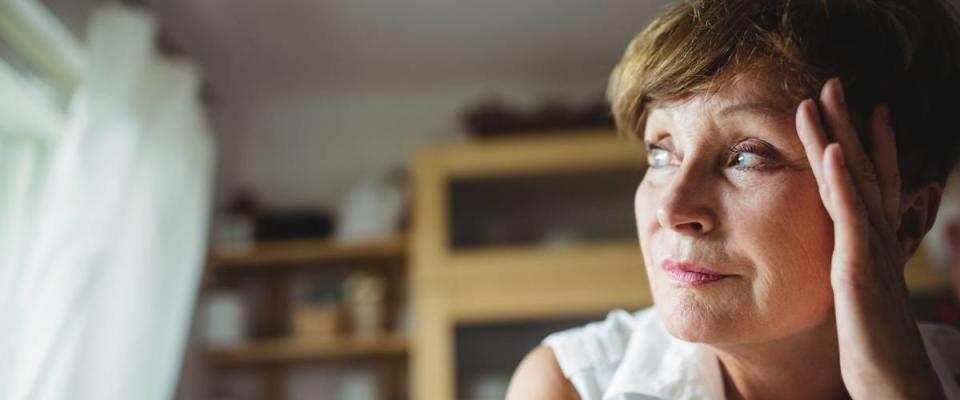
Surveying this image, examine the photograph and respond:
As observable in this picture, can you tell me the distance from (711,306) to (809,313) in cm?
8

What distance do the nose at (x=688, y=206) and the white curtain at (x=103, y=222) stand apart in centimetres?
109

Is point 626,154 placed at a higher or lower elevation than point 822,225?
higher

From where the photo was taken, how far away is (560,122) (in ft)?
7.66

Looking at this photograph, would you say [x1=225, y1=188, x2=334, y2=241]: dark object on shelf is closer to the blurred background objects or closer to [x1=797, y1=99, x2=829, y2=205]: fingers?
the blurred background objects

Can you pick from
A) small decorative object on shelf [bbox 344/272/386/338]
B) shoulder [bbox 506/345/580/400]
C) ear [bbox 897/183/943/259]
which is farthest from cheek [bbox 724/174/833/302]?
small decorative object on shelf [bbox 344/272/386/338]

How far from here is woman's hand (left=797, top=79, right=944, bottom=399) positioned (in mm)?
517

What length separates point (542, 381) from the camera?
0.69 metres

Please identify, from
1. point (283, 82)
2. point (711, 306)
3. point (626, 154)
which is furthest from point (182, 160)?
point (711, 306)

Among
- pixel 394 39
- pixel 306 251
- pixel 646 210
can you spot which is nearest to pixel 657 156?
pixel 646 210

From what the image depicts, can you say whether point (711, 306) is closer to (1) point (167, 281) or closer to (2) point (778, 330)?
(2) point (778, 330)

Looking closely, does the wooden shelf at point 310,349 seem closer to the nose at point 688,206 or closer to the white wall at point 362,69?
the white wall at point 362,69

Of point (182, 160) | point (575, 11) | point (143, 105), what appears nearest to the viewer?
point (143, 105)

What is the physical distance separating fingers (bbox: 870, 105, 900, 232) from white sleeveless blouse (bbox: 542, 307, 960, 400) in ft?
0.62

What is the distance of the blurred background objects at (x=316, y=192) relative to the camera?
4.61 ft
